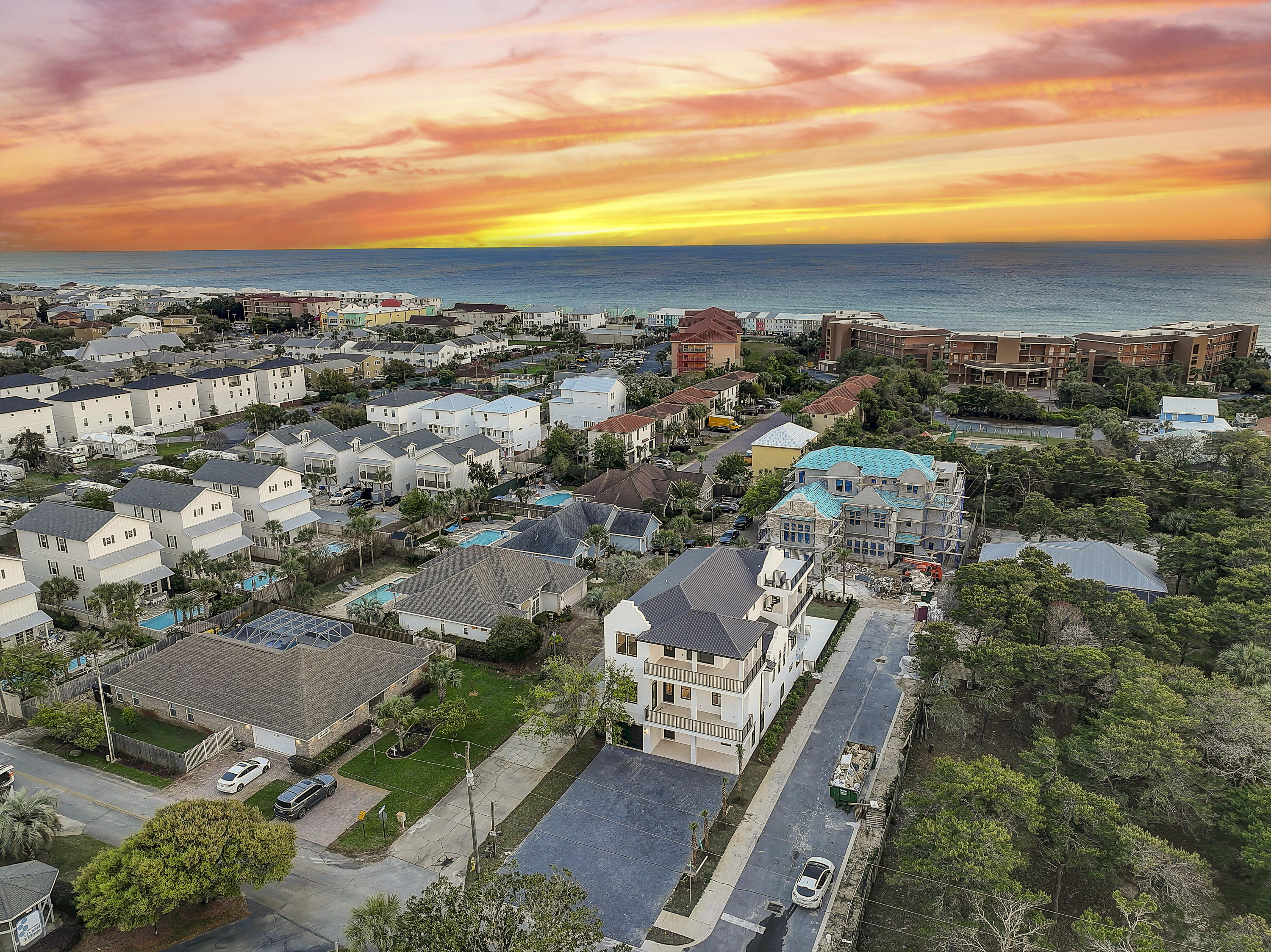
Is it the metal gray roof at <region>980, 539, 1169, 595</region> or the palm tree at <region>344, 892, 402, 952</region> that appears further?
the metal gray roof at <region>980, 539, 1169, 595</region>

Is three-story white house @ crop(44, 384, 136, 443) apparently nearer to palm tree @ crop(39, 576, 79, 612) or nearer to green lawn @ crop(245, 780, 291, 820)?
palm tree @ crop(39, 576, 79, 612)

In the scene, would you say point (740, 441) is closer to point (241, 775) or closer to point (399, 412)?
point (399, 412)

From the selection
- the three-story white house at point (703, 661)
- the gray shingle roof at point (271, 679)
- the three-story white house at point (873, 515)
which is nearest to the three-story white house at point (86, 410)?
the gray shingle roof at point (271, 679)

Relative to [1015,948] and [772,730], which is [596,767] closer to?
[772,730]

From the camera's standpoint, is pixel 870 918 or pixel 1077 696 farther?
pixel 1077 696

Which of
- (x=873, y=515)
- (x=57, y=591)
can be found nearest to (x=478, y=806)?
(x=57, y=591)

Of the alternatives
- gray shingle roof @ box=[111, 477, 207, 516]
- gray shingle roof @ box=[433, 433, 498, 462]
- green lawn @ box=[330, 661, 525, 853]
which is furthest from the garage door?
gray shingle roof @ box=[433, 433, 498, 462]

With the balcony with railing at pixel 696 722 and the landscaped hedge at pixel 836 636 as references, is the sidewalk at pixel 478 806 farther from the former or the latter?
the landscaped hedge at pixel 836 636

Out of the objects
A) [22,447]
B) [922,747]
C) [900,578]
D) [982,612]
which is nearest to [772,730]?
[922,747]
